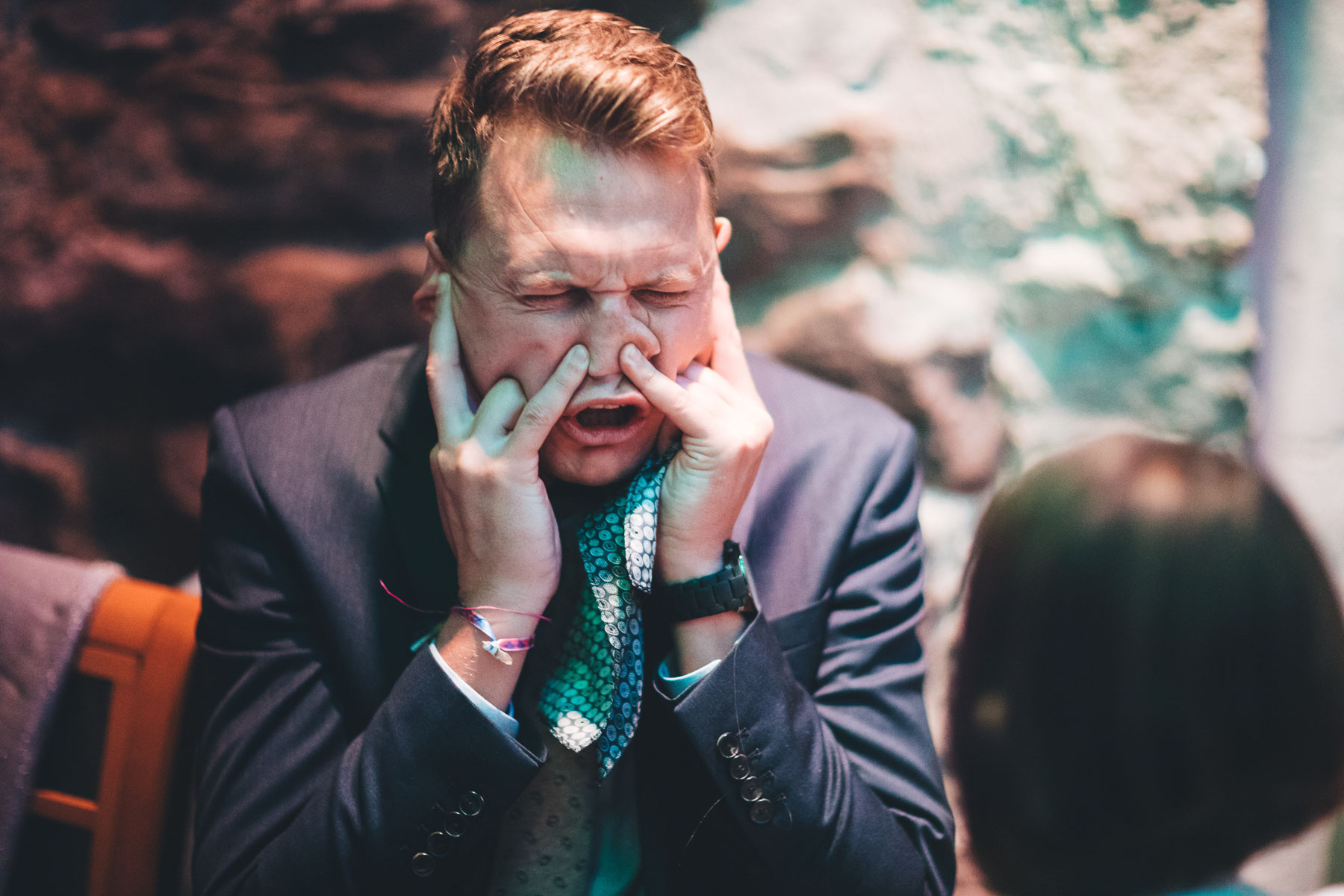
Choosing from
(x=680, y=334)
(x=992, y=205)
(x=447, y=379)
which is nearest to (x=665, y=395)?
(x=680, y=334)

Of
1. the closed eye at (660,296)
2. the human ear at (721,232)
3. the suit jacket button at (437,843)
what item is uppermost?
the human ear at (721,232)

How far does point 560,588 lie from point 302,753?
0.41 m

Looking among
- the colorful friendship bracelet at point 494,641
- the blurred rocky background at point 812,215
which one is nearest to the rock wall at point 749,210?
the blurred rocky background at point 812,215

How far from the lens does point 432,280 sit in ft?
4.21

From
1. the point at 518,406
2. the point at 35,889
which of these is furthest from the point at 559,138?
the point at 35,889

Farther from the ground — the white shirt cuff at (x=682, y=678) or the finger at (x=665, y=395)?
the finger at (x=665, y=395)

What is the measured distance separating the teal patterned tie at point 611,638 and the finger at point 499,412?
0.19 meters

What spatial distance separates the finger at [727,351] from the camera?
4.28ft

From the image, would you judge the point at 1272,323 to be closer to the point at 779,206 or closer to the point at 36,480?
the point at 779,206

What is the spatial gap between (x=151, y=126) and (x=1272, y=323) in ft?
7.10

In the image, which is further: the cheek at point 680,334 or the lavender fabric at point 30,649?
the lavender fabric at point 30,649

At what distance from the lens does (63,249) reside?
5.43 ft

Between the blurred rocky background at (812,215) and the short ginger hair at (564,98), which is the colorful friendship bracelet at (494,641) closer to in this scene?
the short ginger hair at (564,98)

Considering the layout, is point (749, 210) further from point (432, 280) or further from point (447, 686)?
point (447, 686)
